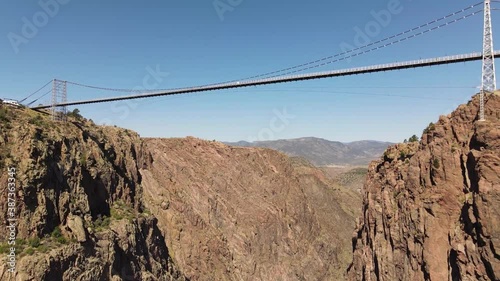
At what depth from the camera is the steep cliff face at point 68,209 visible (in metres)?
27.2

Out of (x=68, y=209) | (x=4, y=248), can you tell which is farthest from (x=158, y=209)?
(x=4, y=248)

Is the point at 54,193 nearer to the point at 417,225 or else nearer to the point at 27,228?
the point at 27,228

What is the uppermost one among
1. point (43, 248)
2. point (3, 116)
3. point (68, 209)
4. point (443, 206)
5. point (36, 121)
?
point (3, 116)

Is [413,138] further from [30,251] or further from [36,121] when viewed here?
[36,121]

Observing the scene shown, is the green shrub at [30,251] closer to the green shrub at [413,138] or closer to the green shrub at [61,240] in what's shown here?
the green shrub at [61,240]

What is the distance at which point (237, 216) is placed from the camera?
7419 centimetres

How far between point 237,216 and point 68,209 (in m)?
44.5

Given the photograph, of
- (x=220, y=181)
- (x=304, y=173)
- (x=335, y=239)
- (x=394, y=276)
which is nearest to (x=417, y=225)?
(x=394, y=276)

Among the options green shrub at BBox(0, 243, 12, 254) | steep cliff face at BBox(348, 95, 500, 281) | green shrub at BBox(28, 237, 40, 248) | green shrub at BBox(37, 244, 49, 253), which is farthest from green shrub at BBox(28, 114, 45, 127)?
steep cliff face at BBox(348, 95, 500, 281)

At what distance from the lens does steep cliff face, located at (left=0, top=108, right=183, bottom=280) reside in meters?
27.2

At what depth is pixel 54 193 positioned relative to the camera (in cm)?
3145

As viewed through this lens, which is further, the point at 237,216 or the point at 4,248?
the point at 237,216

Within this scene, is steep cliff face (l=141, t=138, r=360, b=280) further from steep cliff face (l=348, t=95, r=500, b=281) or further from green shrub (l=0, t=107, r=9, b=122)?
steep cliff face (l=348, t=95, r=500, b=281)

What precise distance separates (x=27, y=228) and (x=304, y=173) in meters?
83.6
